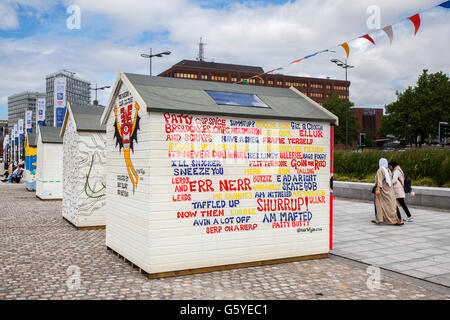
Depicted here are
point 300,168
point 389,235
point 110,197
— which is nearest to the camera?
point 300,168

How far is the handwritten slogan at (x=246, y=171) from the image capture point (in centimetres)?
671

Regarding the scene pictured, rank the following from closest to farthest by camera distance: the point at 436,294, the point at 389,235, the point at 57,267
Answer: the point at 436,294 < the point at 57,267 < the point at 389,235

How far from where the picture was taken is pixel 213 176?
6.94m

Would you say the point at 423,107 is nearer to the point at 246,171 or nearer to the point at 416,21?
the point at 416,21

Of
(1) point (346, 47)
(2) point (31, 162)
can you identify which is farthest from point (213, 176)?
(2) point (31, 162)

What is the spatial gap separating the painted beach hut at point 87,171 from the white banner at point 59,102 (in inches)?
500

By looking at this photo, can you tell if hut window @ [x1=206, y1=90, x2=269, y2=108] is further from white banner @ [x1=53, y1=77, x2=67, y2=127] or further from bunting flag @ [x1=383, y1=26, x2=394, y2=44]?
white banner @ [x1=53, y1=77, x2=67, y2=127]

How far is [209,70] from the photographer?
108750 millimetres

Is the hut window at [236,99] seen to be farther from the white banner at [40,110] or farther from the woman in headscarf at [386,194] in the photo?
the white banner at [40,110]

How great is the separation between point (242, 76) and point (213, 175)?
10973 centimetres

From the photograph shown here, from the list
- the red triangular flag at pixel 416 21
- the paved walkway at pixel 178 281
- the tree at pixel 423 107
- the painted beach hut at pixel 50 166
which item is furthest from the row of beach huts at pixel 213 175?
the tree at pixel 423 107

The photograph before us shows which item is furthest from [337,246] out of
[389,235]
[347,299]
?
[347,299]
